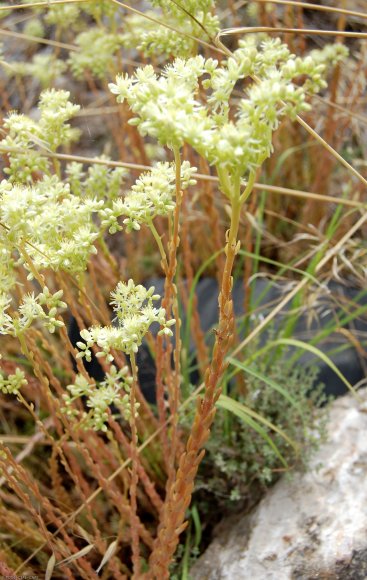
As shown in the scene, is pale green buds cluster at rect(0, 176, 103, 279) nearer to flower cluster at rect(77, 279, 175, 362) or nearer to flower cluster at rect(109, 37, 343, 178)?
flower cluster at rect(77, 279, 175, 362)

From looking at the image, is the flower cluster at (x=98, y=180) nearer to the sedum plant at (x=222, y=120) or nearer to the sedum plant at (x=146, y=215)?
the sedum plant at (x=146, y=215)

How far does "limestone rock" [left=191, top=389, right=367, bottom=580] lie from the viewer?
119 cm

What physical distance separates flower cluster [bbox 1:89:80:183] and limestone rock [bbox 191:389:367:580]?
0.84 metres

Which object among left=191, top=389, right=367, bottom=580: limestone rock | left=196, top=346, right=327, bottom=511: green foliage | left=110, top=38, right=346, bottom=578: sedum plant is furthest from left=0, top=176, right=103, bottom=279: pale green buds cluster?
left=191, top=389, right=367, bottom=580: limestone rock

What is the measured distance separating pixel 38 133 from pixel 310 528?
919 millimetres

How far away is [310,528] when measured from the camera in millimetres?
1263

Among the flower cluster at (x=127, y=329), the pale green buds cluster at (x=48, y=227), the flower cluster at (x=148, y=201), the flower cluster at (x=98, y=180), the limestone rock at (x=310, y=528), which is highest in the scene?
the flower cluster at (x=98, y=180)

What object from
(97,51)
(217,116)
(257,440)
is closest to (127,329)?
(217,116)

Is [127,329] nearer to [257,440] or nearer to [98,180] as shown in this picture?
[98,180]

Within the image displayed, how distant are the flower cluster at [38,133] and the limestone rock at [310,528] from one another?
836 mm

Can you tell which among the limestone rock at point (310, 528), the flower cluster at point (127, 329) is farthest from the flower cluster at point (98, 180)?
the limestone rock at point (310, 528)

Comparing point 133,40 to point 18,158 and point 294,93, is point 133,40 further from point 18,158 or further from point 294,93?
point 294,93

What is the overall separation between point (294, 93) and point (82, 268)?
1.20 feet

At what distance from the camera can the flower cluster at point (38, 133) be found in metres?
1.04
